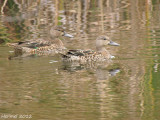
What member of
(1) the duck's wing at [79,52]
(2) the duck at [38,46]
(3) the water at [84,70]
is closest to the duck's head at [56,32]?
(2) the duck at [38,46]

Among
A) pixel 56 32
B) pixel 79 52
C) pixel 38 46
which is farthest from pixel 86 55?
pixel 56 32

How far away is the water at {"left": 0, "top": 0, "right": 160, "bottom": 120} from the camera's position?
252 inches

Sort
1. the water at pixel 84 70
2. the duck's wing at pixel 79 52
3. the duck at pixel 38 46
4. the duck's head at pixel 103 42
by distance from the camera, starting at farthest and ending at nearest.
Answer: the duck at pixel 38 46 < the duck's head at pixel 103 42 < the duck's wing at pixel 79 52 < the water at pixel 84 70

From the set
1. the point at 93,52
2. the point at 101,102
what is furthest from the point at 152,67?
the point at 101,102

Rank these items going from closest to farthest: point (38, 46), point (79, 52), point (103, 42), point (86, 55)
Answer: point (79, 52), point (86, 55), point (103, 42), point (38, 46)

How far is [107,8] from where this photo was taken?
15.6 m

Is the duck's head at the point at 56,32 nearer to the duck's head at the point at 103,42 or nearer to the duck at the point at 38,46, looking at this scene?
the duck at the point at 38,46

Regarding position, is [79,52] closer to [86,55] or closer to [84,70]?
[86,55]

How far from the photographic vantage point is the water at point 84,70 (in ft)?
21.0

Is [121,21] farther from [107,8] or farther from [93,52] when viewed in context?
[93,52]

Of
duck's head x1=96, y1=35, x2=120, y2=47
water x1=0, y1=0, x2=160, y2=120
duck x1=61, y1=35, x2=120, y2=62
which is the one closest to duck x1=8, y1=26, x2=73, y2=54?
water x1=0, y1=0, x2=160, y2=120

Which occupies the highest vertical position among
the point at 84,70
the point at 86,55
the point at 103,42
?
the point at 103,42

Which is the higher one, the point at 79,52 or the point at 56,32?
the point at 56,32

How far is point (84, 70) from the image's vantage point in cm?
887
